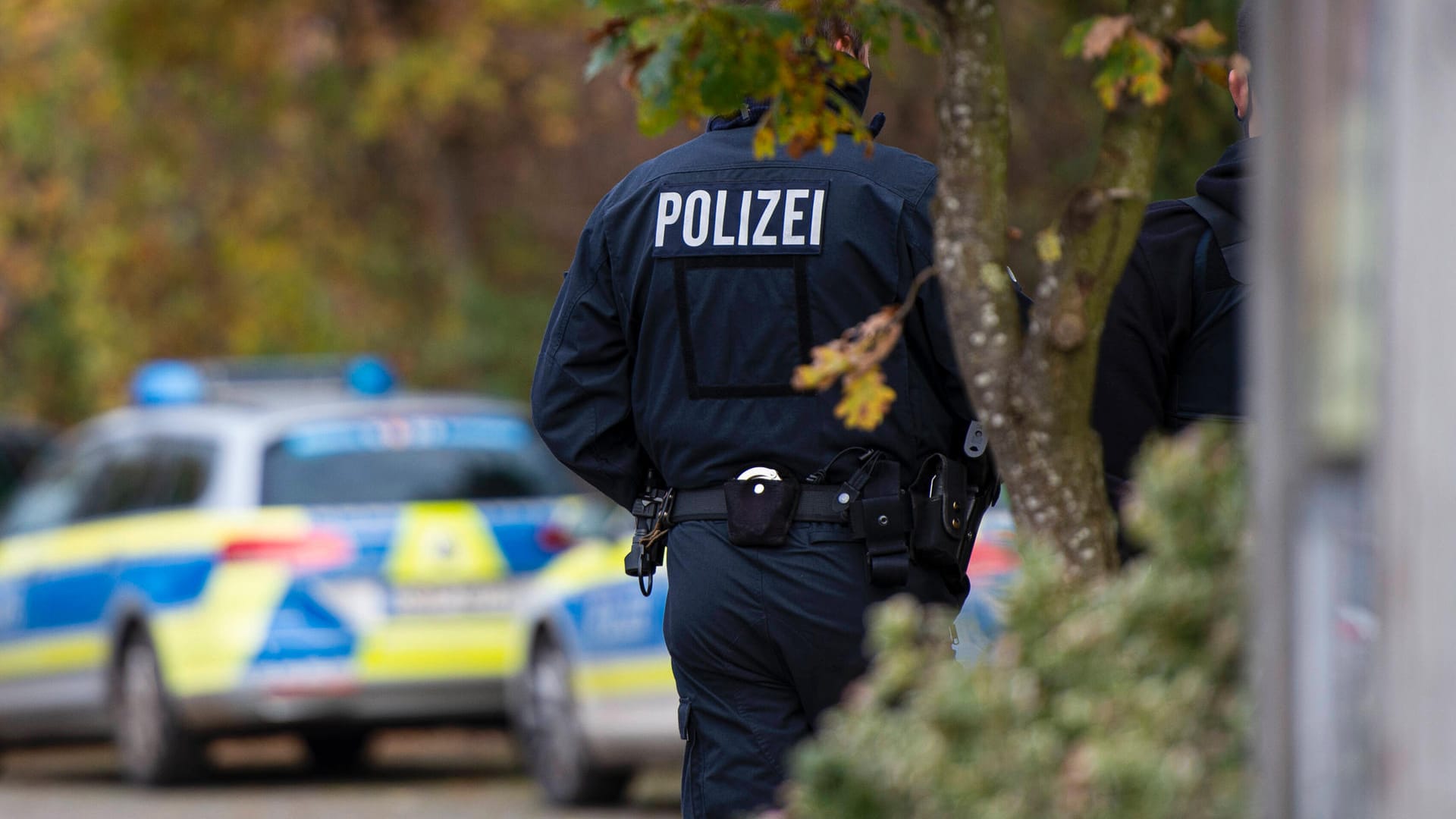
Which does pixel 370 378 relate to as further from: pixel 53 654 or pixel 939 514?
pixel 939 514

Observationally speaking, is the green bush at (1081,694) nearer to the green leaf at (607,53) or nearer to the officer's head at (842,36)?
the green leaf at (607,53)

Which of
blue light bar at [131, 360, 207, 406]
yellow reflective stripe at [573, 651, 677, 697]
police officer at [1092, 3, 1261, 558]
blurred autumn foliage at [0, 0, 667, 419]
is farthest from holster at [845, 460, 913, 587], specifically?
blurred autumn foliage at [0, 0, 667, 419]

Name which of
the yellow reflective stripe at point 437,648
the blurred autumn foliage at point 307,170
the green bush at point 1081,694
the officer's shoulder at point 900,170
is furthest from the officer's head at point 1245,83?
the blurred autumn foliage at point 307,170

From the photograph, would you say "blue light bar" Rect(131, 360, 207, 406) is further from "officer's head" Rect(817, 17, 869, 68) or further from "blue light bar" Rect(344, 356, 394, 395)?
"officer's head" Rect(817, 17, 869, 68)

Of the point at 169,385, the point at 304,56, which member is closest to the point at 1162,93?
the point at 169,385

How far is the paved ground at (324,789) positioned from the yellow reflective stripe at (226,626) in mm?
526

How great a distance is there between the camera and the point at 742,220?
11.7ft

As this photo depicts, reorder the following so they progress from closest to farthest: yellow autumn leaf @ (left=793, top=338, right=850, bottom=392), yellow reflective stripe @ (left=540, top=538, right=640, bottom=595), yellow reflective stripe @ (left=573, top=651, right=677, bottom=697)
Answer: yellow autumn leaf @ (left=793, top=338, right=850, bottom=392) < yellow reflective stripe @ (left=573, top=651, right=677, bottom=697) < yellow reflective stripe @ (left=540, top=538, right=640, bottom=595)

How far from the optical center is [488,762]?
1064cm

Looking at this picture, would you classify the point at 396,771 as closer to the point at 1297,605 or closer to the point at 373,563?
A: the point at 373,563

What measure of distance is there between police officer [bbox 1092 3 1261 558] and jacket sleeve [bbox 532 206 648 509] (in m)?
0.83

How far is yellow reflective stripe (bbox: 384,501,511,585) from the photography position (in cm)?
873

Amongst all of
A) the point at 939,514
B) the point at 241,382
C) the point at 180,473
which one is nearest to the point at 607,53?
the point at 939,514

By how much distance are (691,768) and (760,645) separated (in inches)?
9.4
